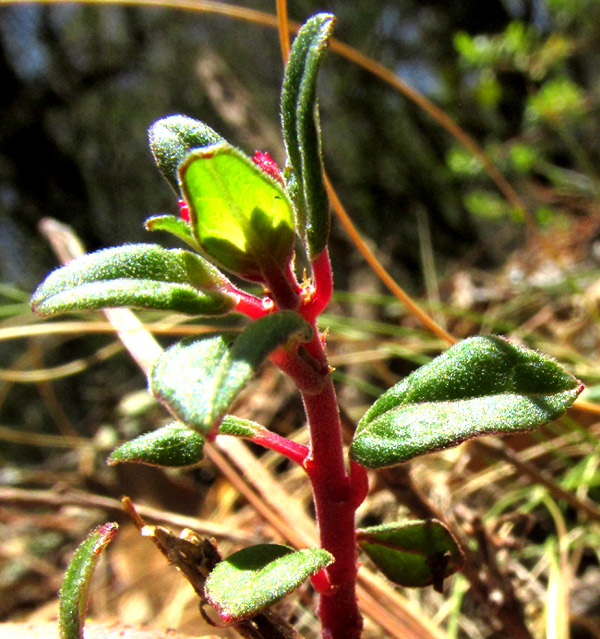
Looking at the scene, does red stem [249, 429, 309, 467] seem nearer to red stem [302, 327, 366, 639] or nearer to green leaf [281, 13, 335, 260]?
red stem [302, 327, 366, 639]

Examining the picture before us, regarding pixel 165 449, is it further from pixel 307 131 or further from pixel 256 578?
pixel 307 131

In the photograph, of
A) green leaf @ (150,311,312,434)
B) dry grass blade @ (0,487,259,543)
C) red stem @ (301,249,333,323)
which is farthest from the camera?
dry grass blade @ (0,487,259,543)

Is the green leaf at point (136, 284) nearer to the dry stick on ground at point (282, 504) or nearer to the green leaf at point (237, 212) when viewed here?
the green leaf at point (237, 212)

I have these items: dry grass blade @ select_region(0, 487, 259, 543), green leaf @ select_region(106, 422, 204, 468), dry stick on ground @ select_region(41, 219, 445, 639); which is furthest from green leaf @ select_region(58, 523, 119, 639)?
dry grass blade @ select_region(0, 487, 259, 543)

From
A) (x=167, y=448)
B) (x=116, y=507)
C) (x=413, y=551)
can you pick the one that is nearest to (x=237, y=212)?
(x=167, y=448)

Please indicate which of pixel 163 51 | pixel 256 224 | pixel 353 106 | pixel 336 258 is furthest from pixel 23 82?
pixel 256 224

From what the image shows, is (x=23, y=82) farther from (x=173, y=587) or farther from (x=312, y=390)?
(x=312, y=390)
